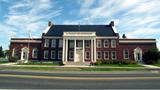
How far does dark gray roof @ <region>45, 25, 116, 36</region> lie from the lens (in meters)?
56.8

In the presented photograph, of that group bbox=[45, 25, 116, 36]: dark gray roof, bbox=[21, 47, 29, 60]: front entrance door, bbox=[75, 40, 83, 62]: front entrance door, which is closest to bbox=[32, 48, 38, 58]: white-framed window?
bbox=[21, 47, 29, 60]: front entrance door

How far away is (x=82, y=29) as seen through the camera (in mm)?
59000

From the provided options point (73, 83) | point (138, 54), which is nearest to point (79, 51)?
point (138, 54)

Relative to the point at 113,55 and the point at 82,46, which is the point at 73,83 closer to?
the point at 82,46

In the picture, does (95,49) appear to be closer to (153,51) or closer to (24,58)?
(153,51)

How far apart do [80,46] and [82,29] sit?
601 centimetres

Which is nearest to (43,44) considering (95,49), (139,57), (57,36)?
(57,36)

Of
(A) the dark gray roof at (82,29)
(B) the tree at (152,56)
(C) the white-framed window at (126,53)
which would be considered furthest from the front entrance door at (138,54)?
(A) the dark gray roof at (82,29)

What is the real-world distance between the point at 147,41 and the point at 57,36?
787 inches

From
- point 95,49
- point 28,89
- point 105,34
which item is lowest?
point 28,89

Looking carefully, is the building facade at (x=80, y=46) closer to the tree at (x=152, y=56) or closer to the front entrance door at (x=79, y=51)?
the front entrance door at (x=79, y=51)

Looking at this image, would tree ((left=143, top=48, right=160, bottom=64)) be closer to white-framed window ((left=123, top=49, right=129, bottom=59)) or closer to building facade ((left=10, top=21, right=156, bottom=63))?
building facade ((left=10, top=21, right=156, bottom=63))

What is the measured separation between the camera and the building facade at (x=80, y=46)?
53.6m

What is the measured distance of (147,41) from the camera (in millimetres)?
54969
